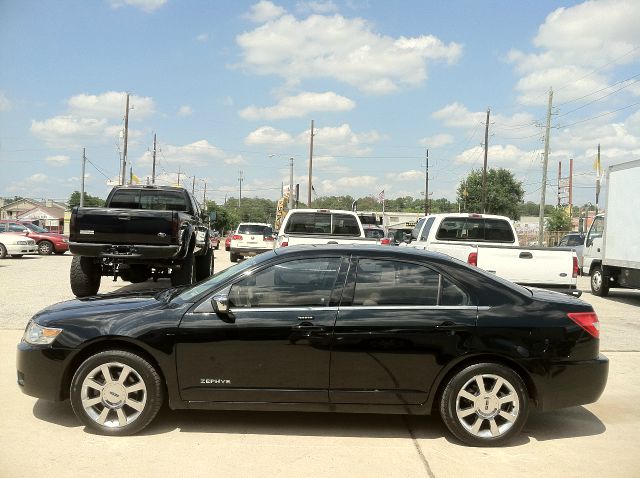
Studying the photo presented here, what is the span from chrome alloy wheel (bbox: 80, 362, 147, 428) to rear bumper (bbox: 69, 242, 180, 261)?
5.12 m

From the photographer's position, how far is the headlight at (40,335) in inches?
177

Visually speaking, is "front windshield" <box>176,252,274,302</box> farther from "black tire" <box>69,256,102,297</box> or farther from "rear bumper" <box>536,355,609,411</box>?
"black tire" <box>69,256,102,297</box>

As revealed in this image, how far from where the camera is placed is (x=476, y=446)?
4.47 m

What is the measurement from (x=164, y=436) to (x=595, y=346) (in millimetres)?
3437

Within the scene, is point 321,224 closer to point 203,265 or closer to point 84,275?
point 203,265

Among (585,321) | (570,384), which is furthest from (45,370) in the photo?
(585,321)

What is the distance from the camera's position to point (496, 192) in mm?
90250

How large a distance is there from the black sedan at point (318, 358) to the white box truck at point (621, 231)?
34.6ft

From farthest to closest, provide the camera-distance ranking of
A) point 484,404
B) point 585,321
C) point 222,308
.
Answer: point 585,321
point 484,404
point 222,308

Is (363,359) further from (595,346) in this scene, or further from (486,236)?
(486,236)

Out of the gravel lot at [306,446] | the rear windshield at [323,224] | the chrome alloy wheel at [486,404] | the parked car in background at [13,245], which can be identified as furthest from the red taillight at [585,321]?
the parked car in background at [13,245]

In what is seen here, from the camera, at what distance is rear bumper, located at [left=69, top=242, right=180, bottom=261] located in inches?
370

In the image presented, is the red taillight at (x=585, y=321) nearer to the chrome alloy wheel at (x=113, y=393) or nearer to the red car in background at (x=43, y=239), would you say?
the chrome alloy wheel at (x=113, y=393)

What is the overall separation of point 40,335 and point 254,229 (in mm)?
20699
